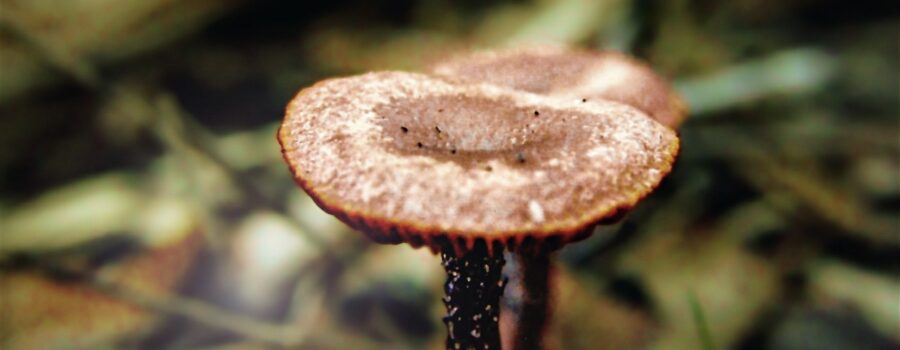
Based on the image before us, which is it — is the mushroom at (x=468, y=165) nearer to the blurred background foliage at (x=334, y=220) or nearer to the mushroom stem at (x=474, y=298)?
the mushroom stem at (x=474, y=298)

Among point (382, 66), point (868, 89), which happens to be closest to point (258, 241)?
point (382, 66)

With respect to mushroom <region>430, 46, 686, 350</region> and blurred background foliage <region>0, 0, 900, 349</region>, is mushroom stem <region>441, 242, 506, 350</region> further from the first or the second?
blurred background foliage <region>0, 0, 900, 349</region>

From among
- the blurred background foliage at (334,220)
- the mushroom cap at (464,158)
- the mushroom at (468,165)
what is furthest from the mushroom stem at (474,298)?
the blurred background foliage at (334,220)

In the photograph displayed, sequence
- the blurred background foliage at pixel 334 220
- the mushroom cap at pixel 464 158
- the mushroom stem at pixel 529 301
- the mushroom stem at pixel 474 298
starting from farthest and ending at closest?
1. the blurred background foliage at pixel 334 220
2. the mushroom stem at pixel 529 301
3. the mushroom stem at pixel 474 298
4. the mushroom cap at pixel 464 158

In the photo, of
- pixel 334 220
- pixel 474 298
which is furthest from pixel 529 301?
pixel 334 220

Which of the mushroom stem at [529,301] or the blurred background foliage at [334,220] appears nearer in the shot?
the mushroom stem at [529,301]

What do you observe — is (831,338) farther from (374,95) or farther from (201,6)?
(201,6)

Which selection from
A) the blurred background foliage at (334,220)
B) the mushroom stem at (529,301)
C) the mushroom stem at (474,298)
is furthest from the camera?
the blurred background foliage at (334,220)
